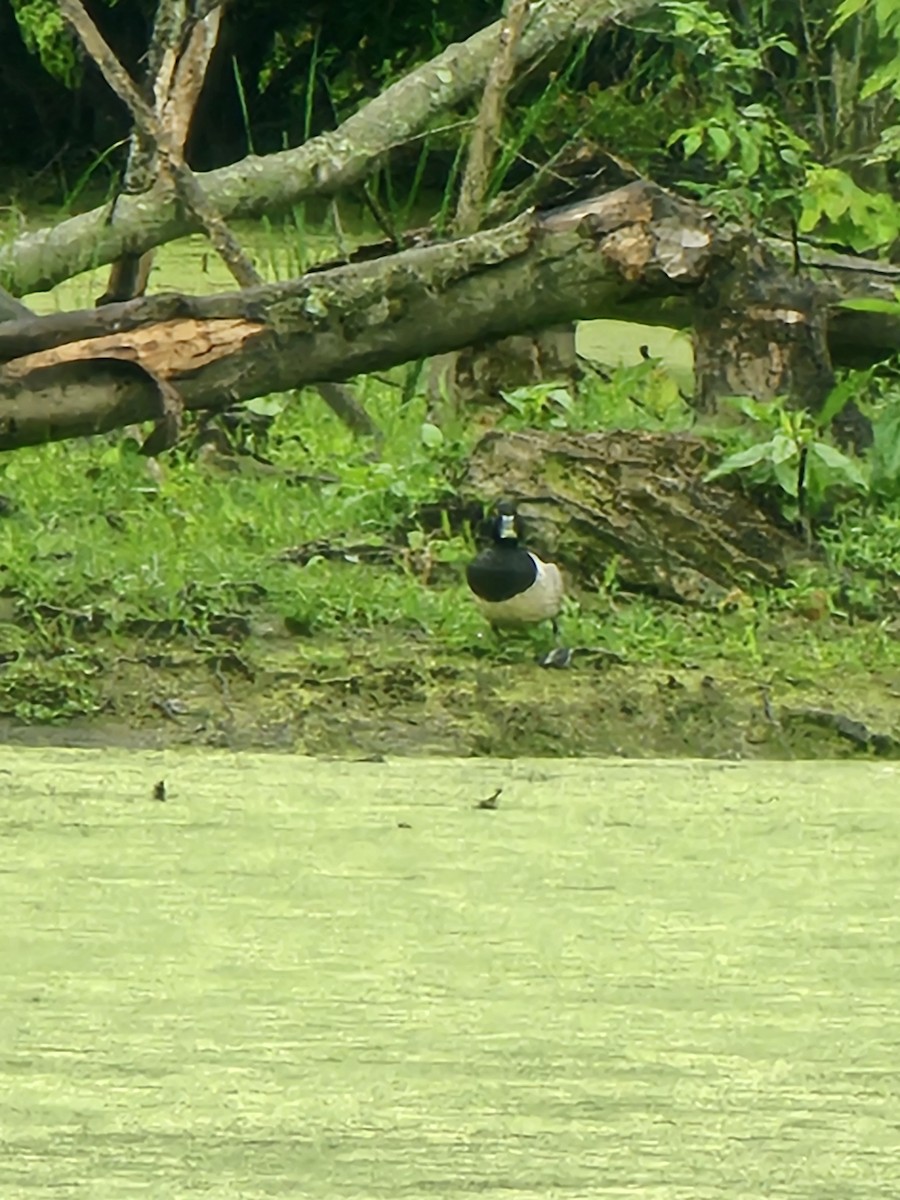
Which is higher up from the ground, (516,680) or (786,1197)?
(516,680)

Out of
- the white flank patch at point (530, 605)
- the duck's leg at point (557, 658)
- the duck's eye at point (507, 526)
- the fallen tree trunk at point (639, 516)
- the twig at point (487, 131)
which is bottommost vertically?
the duck's leg at point (557, 658)

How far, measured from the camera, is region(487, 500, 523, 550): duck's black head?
7.91 ft

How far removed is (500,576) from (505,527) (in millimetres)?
102

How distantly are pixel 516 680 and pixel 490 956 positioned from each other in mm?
807

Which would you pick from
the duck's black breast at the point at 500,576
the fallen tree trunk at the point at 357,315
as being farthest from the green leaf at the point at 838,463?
the duck's black breast at the point at 500,576

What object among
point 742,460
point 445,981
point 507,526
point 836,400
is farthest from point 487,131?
point 445,981

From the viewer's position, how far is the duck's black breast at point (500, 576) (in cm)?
235

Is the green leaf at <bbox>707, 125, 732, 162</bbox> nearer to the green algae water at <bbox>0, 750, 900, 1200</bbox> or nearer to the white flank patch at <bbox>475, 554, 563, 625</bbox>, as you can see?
the white flank patch at <bbox>475, 554, 563, 625</bbox>

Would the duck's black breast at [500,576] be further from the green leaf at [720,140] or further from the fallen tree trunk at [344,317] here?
the green leaf at [720,140]

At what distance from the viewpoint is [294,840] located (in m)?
1.79

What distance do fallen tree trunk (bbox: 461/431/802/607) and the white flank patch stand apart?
177mm

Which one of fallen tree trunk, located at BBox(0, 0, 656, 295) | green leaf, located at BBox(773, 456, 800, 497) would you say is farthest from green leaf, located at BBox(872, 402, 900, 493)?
fallen tree trunk, located at BBox(0, 0, 656, 295)

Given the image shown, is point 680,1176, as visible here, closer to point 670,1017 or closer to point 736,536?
point 670,1017

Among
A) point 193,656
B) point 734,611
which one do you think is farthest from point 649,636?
point 193,656
